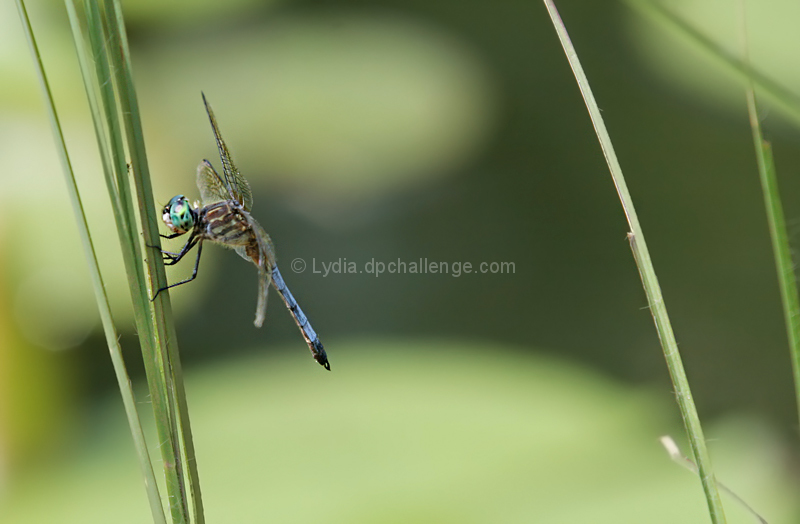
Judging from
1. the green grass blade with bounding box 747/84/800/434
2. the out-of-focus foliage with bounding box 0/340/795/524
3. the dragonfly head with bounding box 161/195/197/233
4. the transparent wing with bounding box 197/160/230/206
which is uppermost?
the transparent wing with bounding box 197/160/230/206

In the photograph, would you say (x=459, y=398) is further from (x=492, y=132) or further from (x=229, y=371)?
(x=492, y=132)

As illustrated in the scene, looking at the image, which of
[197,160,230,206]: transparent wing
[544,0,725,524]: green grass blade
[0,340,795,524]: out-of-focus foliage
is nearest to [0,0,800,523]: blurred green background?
[0,340,795,524]: out-of-focus foliage

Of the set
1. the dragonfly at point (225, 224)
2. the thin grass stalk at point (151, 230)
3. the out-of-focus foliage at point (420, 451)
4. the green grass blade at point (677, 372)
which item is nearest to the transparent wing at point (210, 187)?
the dragonfly at point (225, 224)

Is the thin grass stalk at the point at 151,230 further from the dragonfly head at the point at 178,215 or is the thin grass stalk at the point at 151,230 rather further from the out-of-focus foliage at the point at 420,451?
the out-of-focus foliage at the point at 420,451

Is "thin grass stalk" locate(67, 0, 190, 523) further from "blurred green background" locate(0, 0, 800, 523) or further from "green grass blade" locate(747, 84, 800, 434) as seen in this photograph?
"blurred green background" locate(0, 0, 800, 523)

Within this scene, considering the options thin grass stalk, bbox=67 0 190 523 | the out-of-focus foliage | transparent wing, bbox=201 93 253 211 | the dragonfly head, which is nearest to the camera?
Answer: thin grass stalk, bbox=67 0 190 523

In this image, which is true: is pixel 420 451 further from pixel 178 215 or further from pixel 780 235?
pixel 780 235

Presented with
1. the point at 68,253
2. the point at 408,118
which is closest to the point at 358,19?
the point at 408,118
